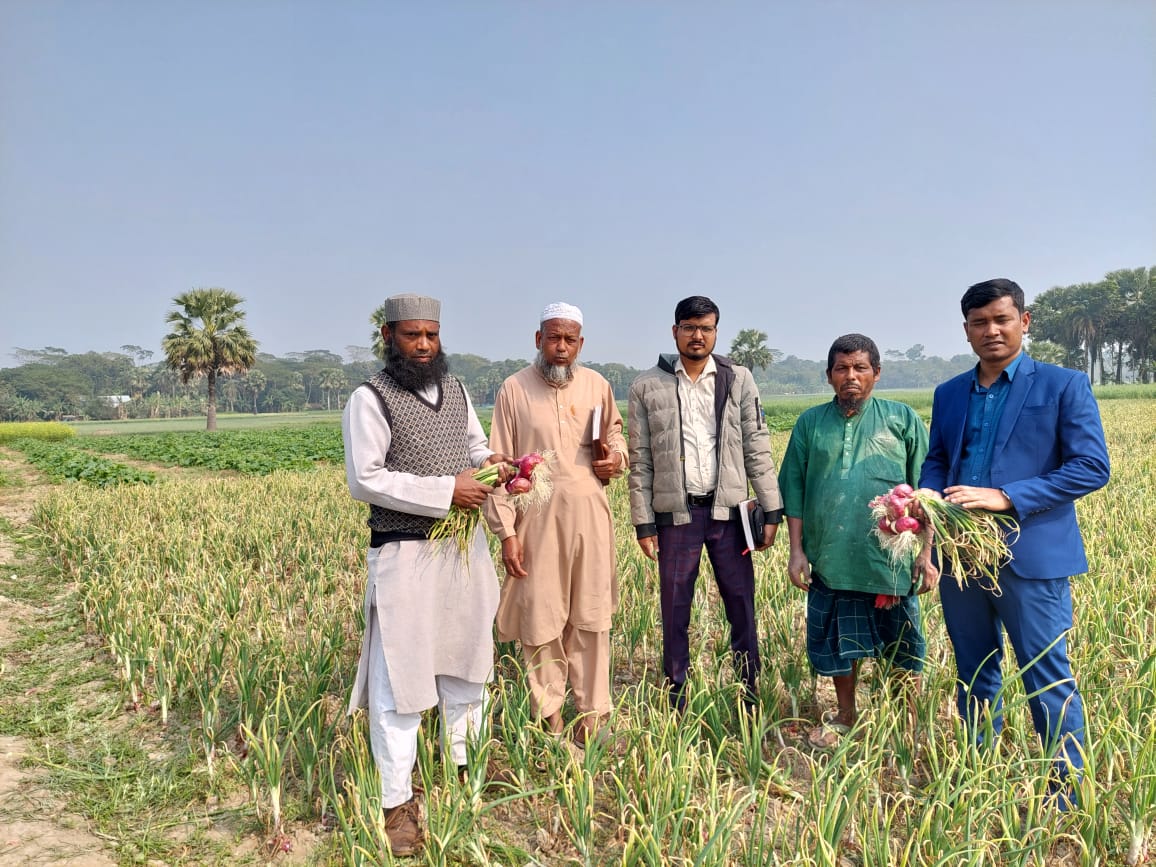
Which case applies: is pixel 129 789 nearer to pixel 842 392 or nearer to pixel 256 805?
pixel 256 805

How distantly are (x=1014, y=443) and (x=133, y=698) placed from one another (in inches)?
179

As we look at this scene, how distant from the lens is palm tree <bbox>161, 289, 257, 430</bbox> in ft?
129

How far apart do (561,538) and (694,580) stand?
0.69m

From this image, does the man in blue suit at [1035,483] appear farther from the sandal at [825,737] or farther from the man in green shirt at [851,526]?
the sandal at [825,737]

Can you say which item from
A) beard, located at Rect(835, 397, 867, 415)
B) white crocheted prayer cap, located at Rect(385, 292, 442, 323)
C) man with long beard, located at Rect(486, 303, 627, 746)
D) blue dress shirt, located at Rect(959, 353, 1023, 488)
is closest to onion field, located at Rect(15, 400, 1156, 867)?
man with long beard, located at Rect(486, 303, 627, 746)

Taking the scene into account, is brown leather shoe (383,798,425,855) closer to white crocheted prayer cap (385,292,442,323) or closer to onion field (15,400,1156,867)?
onion field (15,400,1156,867)

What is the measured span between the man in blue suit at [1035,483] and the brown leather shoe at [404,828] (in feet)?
6.60

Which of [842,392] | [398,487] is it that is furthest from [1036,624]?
[398,487]

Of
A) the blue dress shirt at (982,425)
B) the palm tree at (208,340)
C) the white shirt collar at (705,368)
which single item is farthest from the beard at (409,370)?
the palm tree at (208,340)

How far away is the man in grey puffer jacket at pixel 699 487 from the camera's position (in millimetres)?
3102

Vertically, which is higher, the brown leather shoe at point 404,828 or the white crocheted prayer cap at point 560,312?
the white crocheted prayer cap at point 560,312

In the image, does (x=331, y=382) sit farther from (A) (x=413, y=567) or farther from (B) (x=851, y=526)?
(B) (x=851, y=526)

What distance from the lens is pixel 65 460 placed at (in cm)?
1628

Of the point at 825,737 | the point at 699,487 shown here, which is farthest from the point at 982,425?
the point at 825,737
